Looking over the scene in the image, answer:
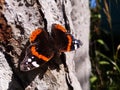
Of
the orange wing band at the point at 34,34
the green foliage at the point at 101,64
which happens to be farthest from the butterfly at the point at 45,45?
the green foliage at the point at 101,64

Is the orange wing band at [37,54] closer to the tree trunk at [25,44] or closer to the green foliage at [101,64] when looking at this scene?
the tree trunk at [25,44]

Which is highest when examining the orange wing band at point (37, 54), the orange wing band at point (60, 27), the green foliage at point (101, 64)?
the orange wing band at point (60, 27)

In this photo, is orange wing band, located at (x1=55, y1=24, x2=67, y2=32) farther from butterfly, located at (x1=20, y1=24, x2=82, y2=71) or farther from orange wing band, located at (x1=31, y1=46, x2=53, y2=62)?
orange wing band, located at (x1=31, y1=46, x2=53, y2=62)

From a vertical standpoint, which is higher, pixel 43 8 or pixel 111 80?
pixel 43 8

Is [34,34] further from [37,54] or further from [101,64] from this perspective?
[101,64]

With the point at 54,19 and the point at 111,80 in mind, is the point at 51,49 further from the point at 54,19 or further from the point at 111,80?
the point at 111,80

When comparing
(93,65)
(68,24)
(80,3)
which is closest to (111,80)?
(93,65)

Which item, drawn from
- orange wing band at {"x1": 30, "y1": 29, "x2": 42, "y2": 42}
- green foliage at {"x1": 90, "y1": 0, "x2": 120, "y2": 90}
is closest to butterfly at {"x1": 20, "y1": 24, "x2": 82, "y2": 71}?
orange wing band at {"x1": 30, "y1": 29, "x2": 42, "y2": 42}

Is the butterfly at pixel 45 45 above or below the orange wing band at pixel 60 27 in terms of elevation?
below
